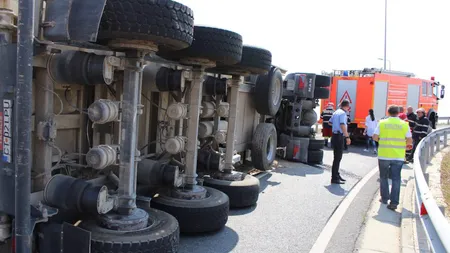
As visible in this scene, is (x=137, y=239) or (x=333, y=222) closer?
(x=137, y=239)

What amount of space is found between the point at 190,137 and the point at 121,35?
2120 mm

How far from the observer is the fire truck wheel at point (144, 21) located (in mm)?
3291

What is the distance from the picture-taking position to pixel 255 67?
602 cm

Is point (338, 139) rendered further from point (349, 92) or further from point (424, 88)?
point (424, 88)

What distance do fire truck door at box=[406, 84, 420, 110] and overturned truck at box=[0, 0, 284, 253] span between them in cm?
1444

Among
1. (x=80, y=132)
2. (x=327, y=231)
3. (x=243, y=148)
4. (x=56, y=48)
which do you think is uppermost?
(x=56, y=48)

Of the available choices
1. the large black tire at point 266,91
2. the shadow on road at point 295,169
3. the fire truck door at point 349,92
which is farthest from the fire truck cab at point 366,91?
the large black tire at point 266,91

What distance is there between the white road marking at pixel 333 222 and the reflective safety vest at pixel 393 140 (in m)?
0.94

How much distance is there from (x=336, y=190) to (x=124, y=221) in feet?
16.4

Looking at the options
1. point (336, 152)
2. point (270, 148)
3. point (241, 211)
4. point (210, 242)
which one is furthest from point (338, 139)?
point (210, 242)

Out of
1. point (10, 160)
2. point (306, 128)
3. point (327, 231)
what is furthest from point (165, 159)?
point (306, 128)

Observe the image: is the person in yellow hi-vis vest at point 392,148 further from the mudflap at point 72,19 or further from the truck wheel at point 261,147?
the mudflap at point 72,19

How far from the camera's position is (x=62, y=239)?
3252 mm

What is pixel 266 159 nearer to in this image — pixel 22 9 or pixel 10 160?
pixel 10 160
